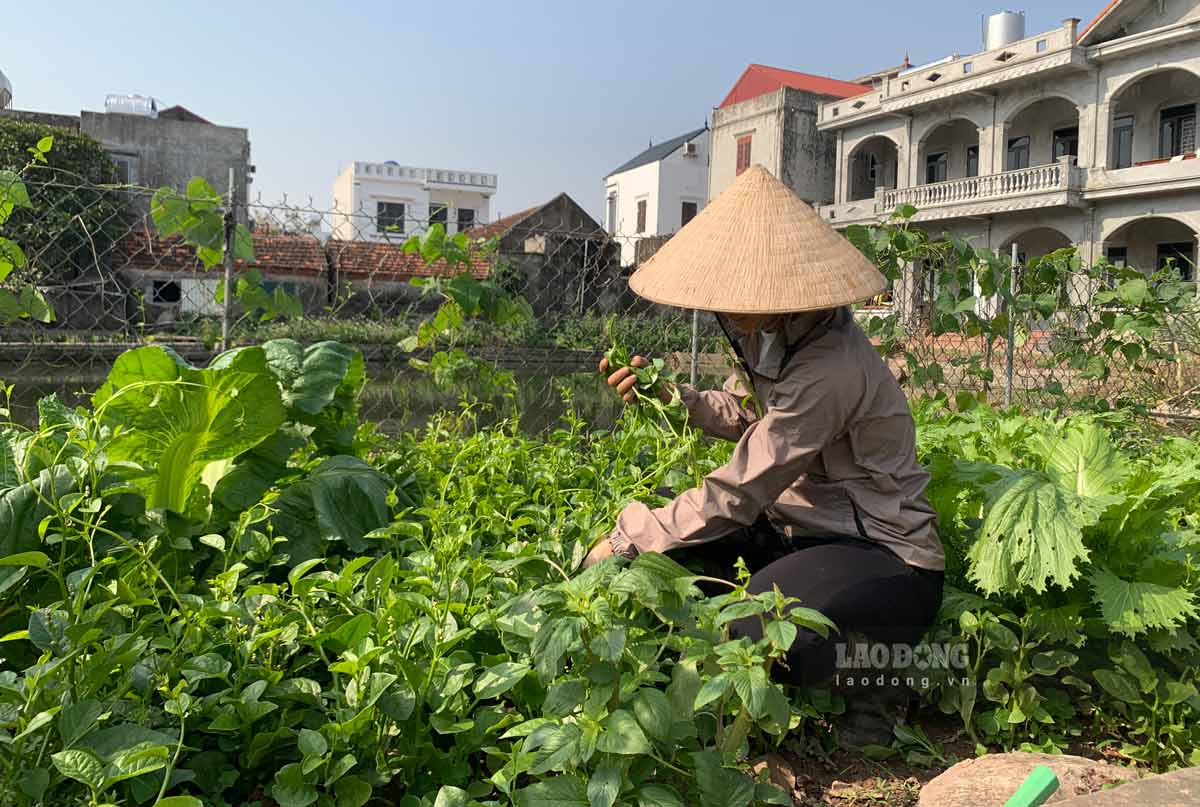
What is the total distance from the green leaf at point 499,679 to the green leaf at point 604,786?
249 millimetres

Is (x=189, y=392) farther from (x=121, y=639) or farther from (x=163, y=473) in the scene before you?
(x=121, y=639)

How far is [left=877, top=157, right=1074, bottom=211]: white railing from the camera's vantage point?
859 inches

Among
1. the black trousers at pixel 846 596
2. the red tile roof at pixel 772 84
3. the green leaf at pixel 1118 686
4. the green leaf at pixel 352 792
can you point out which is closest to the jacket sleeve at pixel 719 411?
the black trousers at pixel 846 596

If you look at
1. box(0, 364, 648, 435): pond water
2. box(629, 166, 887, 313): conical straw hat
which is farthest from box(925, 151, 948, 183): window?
box(629, 166, 887, 313): conical straw hat

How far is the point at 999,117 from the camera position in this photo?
79.7 ft

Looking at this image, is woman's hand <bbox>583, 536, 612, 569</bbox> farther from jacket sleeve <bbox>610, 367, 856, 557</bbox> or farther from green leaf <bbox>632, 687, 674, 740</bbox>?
green leaf <bbox>632, 687, 674, 740</bbox>

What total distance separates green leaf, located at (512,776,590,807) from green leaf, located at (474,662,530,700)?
204mm

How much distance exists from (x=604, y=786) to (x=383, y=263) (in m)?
5.38

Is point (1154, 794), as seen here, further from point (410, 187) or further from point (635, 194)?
point (410, 187)

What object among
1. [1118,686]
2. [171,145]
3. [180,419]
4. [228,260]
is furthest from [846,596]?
[171,145]

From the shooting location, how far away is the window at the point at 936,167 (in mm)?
27156

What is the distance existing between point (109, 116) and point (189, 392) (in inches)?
1109

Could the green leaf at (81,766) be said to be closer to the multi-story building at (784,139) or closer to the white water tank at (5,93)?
the white water tank at (5,93)

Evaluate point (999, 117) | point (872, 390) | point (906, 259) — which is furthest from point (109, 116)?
point (872, 390)
